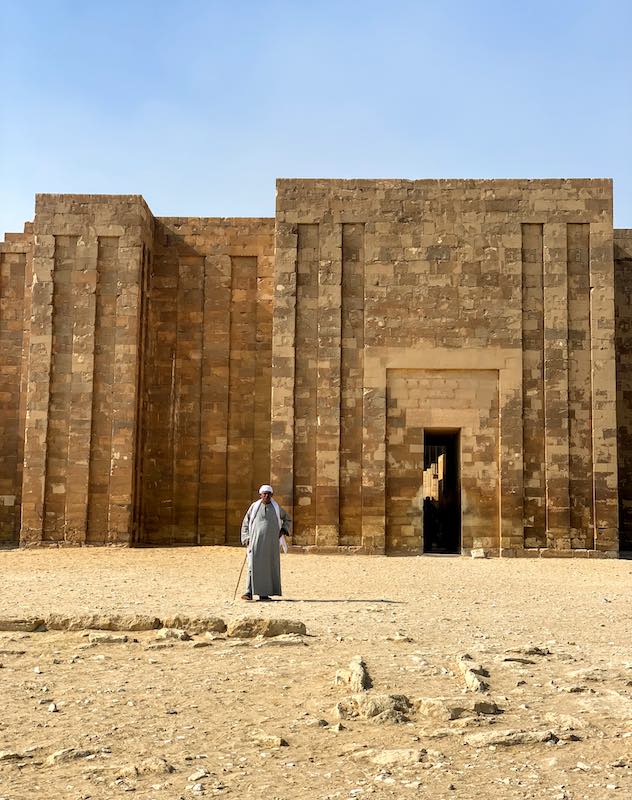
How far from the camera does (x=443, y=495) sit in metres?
25.7

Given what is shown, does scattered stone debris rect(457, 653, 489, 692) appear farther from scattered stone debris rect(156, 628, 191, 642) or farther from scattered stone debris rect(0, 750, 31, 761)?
scattered stone debris rect(0, 750, 31, 761)

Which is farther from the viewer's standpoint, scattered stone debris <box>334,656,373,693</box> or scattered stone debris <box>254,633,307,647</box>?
scattered stone debris <box>254,633,307,647</box>

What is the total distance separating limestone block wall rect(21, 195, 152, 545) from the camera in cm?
1833

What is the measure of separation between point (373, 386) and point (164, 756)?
14025 mm

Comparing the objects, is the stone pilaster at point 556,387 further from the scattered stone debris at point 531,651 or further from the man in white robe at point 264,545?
the scattered stone debris at point 531,651

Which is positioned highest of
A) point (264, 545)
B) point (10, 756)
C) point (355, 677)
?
Result: point (264, 545)

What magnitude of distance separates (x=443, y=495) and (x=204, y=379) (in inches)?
355

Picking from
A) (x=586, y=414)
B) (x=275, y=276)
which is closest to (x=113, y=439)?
(x=275, y=276)

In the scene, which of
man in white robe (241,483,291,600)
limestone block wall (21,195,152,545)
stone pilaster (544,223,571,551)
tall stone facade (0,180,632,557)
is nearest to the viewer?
man in white robe (241,483,291,600)

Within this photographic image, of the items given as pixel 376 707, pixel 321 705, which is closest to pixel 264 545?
pixel 321 705

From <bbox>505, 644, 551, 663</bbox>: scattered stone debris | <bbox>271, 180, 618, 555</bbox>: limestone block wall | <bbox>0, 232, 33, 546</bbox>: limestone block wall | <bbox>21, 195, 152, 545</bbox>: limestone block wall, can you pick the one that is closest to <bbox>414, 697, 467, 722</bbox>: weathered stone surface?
<bbox>505, 644, 551, 663</bbox>: scattered stone debris

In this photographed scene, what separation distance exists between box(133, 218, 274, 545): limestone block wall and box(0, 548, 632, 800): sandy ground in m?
9.60

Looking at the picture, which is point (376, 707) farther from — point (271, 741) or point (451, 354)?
point (451, 354)

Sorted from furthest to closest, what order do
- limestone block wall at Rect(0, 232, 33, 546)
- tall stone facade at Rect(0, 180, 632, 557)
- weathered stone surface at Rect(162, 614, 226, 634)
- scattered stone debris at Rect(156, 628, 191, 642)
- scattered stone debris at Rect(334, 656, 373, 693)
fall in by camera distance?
limestone block wall at Rect(0, 232, 33, 546) → tall stone facade at Rect(0, 180, 632, 557) → weathered stone surface at Rect(162, 614, 226, 634) → scattered stone debris at Rect(156, 628, 191, 642) → scattered stone debris at Rect(334, 656, 373, 693)
